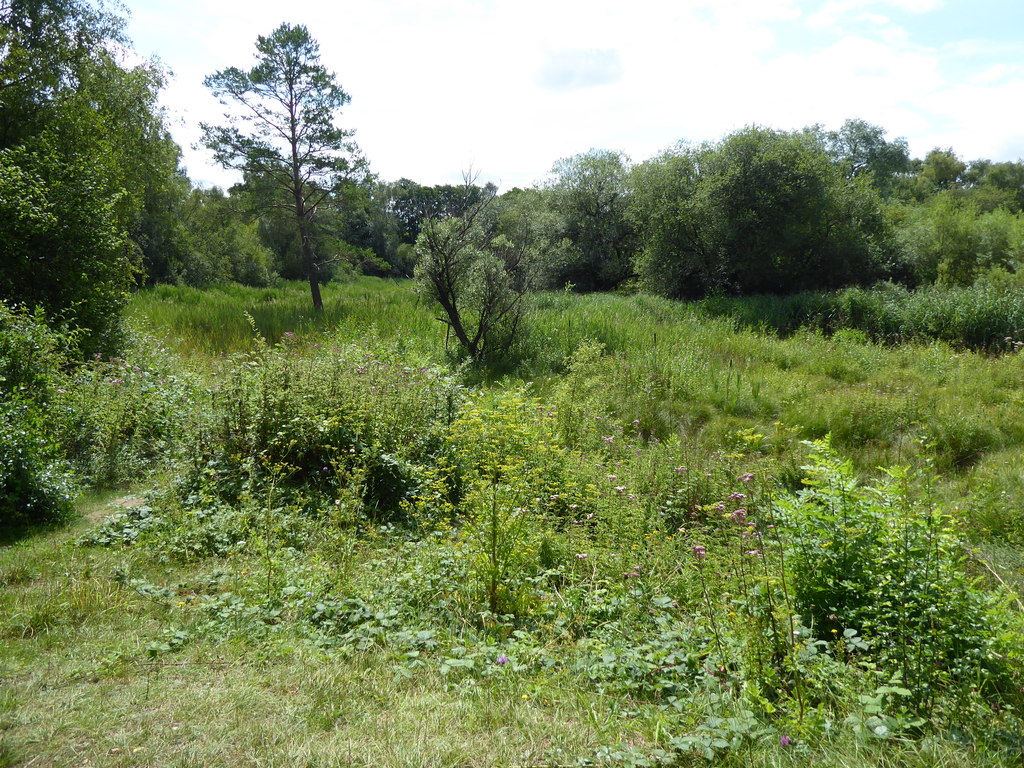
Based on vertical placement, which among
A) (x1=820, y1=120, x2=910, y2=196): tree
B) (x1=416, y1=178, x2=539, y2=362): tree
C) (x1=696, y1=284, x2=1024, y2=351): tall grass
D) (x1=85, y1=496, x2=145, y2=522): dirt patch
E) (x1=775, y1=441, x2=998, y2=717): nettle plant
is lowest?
(x1=85, y1=496, x2=145, y2=522): dirt patch

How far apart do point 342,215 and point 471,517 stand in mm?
19388

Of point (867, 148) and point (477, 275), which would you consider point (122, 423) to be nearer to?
point (477, 275)

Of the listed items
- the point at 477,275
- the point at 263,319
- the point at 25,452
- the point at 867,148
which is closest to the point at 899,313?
the point at 477,275

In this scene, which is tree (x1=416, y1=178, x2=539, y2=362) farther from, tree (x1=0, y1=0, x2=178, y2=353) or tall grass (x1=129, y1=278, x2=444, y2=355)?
tree (x1=0, y1=0, x2=178, y2=353)

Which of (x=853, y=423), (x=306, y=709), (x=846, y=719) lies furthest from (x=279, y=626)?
(x=853, y=423)

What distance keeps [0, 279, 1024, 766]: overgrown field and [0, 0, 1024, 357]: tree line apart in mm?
3903

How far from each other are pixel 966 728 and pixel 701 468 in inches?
159

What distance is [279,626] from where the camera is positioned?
3271 mm

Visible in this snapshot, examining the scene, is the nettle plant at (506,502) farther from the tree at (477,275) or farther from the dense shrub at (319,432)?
the tree at (477,275)

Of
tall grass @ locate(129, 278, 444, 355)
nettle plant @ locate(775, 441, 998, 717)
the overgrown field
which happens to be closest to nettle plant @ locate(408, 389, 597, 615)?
the overgrown field

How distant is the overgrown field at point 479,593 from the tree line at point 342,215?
3.90m

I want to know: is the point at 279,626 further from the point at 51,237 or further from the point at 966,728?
the point at 51,237

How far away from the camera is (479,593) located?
12.3 ft

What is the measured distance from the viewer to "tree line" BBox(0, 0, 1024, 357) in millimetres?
9594
